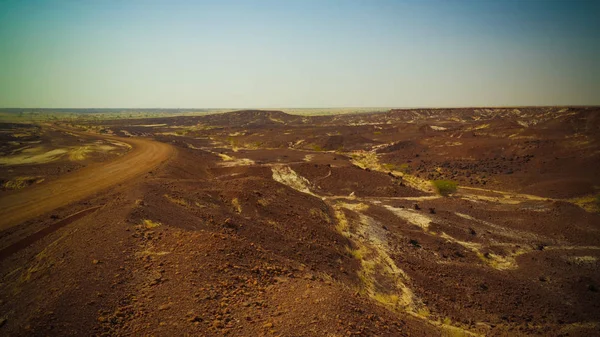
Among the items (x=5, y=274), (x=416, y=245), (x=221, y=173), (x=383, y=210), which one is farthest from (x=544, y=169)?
(x=5, y=274)

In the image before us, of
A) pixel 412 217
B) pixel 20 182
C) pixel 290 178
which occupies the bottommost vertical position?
pixel 412 217

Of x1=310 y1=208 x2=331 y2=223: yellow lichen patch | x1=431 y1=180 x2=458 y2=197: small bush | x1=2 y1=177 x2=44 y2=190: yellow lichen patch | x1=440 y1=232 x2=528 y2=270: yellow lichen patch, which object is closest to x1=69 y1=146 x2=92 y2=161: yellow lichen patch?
x1=2 y1=177 x2=44 y2=190: yellow lichen patch

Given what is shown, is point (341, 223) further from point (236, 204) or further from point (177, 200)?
point (177, 200)

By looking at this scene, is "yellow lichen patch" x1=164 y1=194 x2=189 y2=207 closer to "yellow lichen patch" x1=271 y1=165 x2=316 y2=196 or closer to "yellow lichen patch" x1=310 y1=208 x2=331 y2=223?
"yellow lichen patch" x1=310 y1=208 x2=331 y2=223

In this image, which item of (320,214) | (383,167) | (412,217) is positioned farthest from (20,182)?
(383,167)

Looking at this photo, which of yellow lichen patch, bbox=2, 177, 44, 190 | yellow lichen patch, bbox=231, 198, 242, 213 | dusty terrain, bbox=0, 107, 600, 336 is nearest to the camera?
dusty terrain, bbox=0, 107, 600, 336

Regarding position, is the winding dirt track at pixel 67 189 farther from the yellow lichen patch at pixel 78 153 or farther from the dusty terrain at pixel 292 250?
the yellow lichen patch at pixel 78 153
